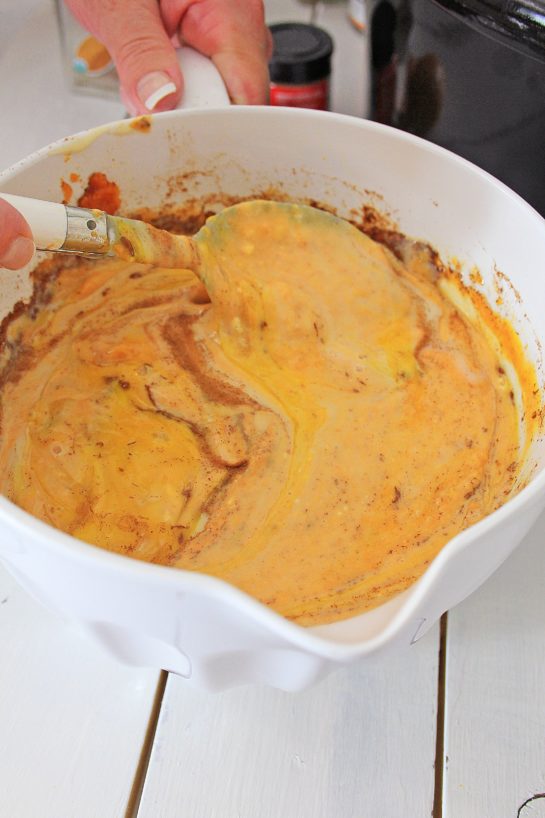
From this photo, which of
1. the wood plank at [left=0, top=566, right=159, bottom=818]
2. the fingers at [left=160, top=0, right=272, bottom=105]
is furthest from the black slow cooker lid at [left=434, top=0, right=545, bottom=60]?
the wood plank at [left=0, top=566, right=159, bottom=818]

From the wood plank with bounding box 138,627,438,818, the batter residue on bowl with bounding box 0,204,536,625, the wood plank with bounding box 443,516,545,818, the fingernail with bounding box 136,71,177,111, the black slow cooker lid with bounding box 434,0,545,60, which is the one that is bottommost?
the wood plank with bounding box 138,627,438,818

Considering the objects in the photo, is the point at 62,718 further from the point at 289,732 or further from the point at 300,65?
the point at 300,65

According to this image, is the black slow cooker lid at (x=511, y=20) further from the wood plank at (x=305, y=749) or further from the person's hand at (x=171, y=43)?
the wood plank at (x=305, y=749)

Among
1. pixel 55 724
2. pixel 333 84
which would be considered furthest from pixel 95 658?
pixel 333 84

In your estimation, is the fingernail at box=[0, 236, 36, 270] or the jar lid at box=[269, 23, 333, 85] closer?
the fingernail at box=[0, 236, 36, 270]

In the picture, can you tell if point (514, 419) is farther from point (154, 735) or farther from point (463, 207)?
point (154, 735)

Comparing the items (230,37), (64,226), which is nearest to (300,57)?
(230,37)

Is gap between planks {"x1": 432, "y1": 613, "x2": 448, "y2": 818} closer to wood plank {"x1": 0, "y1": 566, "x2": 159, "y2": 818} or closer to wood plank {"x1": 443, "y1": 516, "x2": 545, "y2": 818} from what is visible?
wood plank {"x1": 443, "y1": 516, "x2": 545, "y2": 818}
